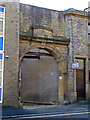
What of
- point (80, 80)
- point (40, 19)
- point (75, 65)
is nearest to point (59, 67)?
point (75, 65)

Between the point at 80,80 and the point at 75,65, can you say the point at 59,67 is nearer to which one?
the point at 75,65

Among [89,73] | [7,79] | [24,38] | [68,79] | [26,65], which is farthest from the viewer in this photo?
[26,65]

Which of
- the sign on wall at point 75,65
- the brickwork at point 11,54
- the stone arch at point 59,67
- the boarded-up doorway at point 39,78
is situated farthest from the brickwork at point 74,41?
the brickwork at point 11,54

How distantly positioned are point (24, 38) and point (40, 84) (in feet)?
22.5

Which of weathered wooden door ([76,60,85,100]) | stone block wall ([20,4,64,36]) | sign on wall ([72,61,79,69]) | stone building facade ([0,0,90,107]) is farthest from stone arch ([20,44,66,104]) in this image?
weathered wooden door ([76,60,85,100])

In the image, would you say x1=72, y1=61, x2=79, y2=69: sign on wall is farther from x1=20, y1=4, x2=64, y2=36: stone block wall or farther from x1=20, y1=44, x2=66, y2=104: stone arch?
x1=20, y1=4, x2=64, y2=36: stone block wall

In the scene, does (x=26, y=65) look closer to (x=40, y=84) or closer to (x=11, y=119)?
(x=40, y=84)

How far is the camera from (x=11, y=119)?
372 inches

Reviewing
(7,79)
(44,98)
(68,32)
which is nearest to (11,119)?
(7,79)

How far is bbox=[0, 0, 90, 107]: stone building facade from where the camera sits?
13.7 m

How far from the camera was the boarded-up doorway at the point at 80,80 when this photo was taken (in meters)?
17.6

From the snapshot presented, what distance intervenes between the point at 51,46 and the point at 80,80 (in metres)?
3.71

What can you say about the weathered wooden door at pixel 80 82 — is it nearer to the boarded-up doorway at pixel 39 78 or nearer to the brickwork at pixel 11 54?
the boarded-up doorway at pixel 39 78

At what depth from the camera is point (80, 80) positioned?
698 inches
